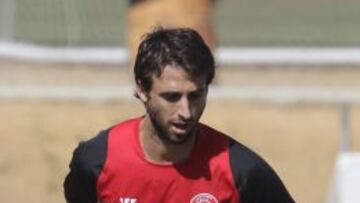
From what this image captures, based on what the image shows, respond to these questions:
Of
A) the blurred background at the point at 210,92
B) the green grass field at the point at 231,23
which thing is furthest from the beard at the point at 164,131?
the green grass field at the point at 231,23

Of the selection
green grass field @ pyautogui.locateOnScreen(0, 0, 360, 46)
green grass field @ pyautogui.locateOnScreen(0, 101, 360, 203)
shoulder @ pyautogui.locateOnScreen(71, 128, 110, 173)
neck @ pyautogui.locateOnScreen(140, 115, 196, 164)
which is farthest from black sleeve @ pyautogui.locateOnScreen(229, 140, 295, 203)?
green grass field @ pyautogui.locateOnScreen(0, 0, 360, 46)

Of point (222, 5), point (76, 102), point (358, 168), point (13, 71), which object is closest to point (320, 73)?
point (13, 71)

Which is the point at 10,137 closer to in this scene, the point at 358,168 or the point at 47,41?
the point at 358,168

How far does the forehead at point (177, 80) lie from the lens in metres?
4.57

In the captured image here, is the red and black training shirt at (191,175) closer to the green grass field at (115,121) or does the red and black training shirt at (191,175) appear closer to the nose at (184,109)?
the nose at (184,109)

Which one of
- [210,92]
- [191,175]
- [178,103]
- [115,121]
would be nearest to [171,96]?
[178,103]

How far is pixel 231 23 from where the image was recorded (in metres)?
20.9

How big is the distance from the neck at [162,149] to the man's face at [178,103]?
3.6 inches

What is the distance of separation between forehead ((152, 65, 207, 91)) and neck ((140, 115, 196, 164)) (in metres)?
0.22

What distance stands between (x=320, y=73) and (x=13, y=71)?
356 centimetres

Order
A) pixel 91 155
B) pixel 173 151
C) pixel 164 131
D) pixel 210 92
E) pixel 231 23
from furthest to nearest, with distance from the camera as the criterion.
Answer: pixel 231 23 → pixel 210 92 → pixel 91 155 → pixel 173 151 → pixel 164 131

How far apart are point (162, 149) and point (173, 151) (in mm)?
43

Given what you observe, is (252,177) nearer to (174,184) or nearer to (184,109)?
(174,184)

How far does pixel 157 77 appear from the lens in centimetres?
466
